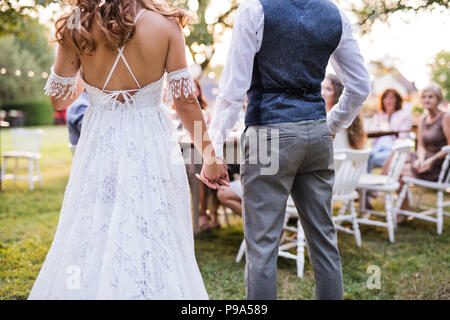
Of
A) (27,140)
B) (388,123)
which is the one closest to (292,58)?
(388,123)

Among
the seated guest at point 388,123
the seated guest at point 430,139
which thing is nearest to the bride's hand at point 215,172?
the seated guest at point 430,139

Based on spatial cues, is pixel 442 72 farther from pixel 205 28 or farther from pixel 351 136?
pixel 351 136

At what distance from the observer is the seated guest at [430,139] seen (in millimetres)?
4613

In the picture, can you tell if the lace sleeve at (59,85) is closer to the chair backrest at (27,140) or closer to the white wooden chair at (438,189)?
the white wooden chair at (438,189)

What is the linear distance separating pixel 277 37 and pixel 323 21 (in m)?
0.21

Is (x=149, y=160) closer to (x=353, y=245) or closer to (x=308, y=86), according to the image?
(x=308, y=86)

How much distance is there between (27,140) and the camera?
22.6 ft

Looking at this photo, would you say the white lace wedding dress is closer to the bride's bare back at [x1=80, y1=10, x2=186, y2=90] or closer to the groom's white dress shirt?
the bride's bare back at [x1=80, y1=10, x2=186, y2=90]

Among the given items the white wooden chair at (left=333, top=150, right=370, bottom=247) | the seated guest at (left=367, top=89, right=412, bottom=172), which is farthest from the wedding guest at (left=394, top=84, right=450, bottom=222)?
the white wooden chair at (left=333, top=150, right=370, bottom=247)

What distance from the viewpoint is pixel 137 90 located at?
1611 millimetres

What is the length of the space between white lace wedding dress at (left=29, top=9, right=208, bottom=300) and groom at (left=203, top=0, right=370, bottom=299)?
0.24 meters

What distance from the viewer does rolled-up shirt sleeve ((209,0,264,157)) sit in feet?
5.30

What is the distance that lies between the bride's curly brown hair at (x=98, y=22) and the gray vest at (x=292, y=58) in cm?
54

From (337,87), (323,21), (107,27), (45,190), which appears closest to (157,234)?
(107,27)
